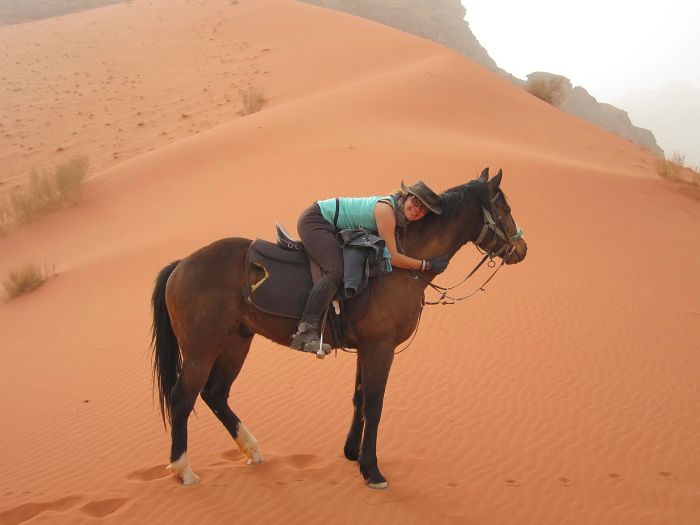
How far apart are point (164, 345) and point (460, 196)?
9.91 feet

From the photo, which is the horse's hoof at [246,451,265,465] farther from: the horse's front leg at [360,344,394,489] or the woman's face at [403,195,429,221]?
the woman's face at [403,195,429,221]

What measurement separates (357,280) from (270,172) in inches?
472

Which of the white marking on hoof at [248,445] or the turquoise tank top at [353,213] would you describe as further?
the white marking on hoof at [248,445]

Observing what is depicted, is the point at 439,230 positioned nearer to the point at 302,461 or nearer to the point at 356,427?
the point at 356,427

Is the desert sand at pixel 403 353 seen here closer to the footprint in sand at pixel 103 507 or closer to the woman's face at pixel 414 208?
the footprint in sand at pixel 103 507

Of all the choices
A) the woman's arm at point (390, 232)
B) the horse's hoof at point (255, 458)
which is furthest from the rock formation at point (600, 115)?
the horse's hoof at point (255, 458)

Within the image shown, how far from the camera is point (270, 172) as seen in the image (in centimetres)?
1636

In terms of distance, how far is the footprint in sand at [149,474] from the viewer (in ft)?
19.0

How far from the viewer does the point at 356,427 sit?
589cm

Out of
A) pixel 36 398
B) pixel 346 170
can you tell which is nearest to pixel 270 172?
pixel 346 170

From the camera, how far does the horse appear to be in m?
5.16

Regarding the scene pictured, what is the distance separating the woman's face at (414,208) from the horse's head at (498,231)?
605mm

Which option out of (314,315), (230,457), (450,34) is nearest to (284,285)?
(314,315)

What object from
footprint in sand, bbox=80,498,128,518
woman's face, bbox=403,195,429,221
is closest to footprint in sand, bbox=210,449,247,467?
footprint in sand, bbox=80,498,128,518
